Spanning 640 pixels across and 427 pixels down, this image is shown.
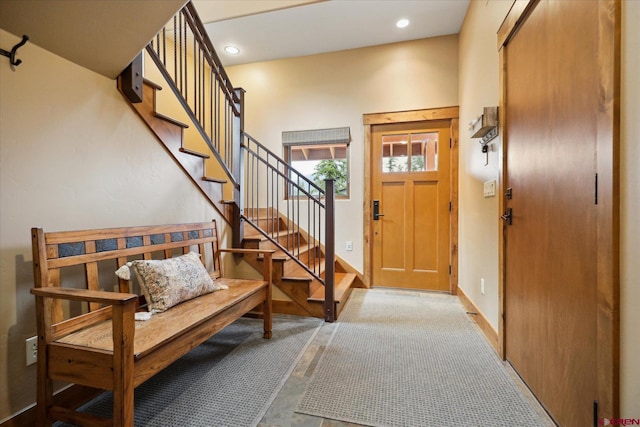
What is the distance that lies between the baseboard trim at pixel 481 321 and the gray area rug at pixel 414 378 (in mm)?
50

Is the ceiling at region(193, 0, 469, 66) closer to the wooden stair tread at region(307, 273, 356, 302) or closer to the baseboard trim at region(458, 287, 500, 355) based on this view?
the wooden stair tread at region(307, 273, 356, 302)

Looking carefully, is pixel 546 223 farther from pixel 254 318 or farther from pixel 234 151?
pixel 234 151

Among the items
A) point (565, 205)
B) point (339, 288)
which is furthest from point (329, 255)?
point (565, 205)

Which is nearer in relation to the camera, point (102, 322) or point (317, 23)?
point (102, 322)

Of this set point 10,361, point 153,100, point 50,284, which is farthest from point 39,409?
point 153,100

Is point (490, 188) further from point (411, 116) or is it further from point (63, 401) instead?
point (63, 401)

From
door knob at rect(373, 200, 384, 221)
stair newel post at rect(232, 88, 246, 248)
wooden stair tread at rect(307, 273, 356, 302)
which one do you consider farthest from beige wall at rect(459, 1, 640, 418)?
stair newel post at rect(232, 88, 246, 248)

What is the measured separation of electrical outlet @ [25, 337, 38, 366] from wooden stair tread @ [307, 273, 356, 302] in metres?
1.79

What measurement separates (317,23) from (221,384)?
3567 millimetres

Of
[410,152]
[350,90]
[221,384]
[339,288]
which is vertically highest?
[350,90]

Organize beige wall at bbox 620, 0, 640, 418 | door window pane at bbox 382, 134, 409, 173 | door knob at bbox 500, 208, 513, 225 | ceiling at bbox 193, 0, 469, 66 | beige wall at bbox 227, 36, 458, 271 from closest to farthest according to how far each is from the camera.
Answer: beige wall at bbox 620, 0, 640, 418, door knob at bbox 500, 208, 513, 225, ceiling at bbox 193, 0, 469, 66, beige wall at bbox 227, 36, 458, 271, door window pane at bbox 382, 134, 409, 173

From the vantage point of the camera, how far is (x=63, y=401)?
138 centimetres

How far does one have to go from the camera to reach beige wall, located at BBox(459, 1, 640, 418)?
87 cm

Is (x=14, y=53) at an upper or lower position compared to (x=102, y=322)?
upper
